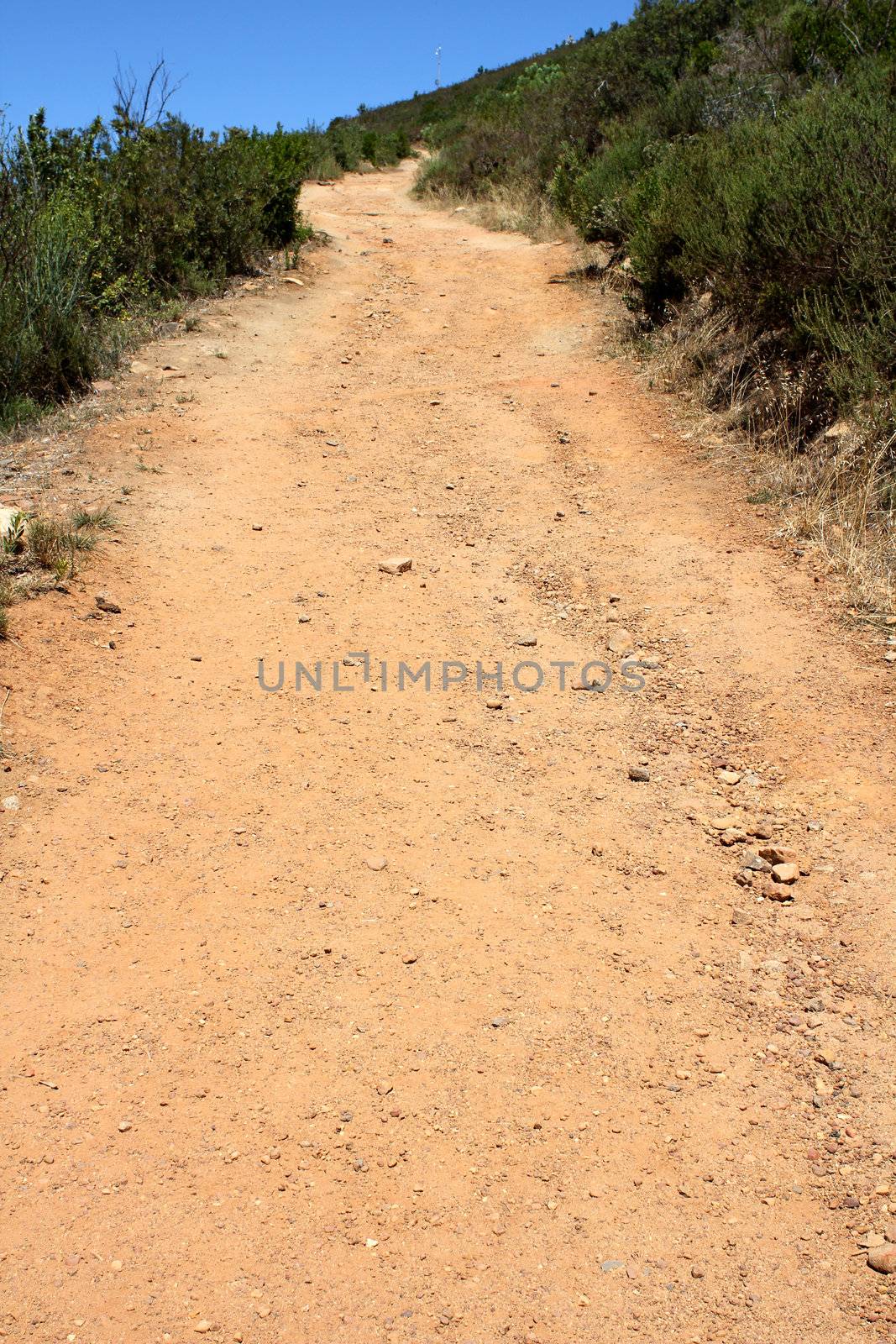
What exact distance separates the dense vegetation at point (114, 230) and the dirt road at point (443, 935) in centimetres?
190

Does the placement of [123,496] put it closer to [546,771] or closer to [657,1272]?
[546,771]

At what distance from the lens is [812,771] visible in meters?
3.90

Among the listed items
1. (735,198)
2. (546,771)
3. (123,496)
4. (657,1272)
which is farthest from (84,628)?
(735,198)

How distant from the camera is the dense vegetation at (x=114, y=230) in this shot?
7.51 metres

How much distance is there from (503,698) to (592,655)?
0.57 metres

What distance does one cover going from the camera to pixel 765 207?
678cm

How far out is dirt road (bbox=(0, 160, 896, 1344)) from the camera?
2.40 m

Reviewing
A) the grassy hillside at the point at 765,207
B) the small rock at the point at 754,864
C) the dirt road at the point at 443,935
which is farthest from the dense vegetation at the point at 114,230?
the small rock at the point at 754,864

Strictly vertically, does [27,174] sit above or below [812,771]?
above

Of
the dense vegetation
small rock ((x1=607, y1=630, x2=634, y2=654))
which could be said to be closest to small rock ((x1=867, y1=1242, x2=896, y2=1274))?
small rock ((x1=607, y1=630, x2=634, y2=654))

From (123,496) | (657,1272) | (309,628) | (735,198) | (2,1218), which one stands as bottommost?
(657,1272)

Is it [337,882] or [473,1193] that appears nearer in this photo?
[473,1193]

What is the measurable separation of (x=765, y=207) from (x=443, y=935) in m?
5.53

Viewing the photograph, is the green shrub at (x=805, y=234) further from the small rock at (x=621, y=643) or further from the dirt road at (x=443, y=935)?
the small rock at (x=621, y=643)
